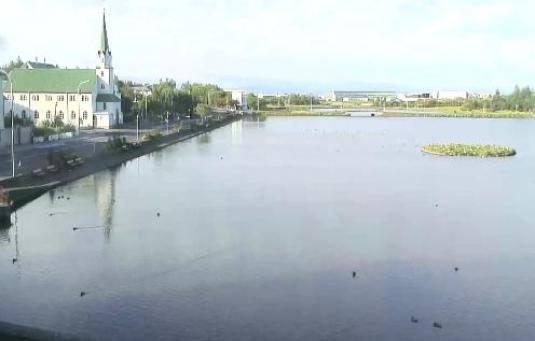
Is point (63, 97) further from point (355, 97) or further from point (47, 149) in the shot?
point (355, 97)

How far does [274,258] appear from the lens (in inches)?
294

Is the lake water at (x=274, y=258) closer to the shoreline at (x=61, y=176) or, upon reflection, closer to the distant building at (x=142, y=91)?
the shoreline at (x=61, y=176)

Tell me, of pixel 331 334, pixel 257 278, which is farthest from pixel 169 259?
pixel 331 334

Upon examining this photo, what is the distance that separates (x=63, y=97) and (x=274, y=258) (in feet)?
65.2

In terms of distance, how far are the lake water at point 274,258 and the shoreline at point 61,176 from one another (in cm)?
24

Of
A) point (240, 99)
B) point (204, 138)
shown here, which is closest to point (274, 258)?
point (204, 138)

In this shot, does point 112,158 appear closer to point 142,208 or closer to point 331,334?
point 142,208

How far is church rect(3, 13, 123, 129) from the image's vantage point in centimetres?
2517

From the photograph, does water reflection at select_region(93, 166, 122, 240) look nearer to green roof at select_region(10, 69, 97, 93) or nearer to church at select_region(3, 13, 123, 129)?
church at select_region(3, 13, 123, 129)

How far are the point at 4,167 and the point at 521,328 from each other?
30.8ft

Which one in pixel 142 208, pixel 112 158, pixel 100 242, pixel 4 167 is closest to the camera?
pixel 100 242

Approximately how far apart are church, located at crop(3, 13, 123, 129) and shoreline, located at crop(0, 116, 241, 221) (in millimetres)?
4476

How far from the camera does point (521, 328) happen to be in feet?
18.3

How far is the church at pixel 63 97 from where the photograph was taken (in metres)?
25.2
